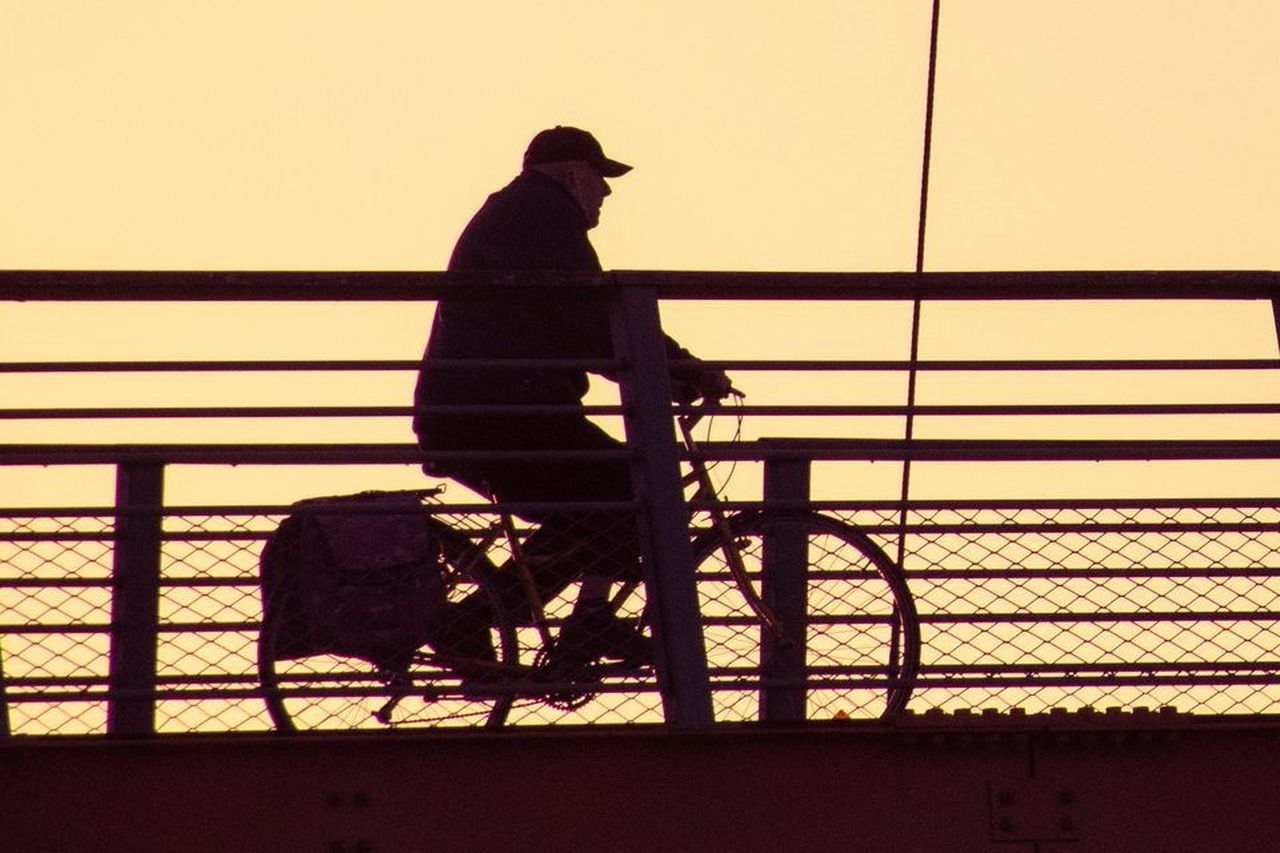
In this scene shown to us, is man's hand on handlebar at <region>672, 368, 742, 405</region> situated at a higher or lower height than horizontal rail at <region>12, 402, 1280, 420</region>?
higher

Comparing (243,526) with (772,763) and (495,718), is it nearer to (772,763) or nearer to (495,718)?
(495,718)

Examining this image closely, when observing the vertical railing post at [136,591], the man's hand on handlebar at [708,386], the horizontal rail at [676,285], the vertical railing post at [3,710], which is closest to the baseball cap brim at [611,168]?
the man's hand on handlebar at [708,386]

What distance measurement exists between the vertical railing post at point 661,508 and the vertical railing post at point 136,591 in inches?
39.8

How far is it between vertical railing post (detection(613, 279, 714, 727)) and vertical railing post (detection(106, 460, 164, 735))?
3.32 ft

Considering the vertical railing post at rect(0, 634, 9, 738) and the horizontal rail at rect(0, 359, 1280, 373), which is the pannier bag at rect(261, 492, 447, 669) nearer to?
the horizontal rail at rect(0, 359, 1280, 373)

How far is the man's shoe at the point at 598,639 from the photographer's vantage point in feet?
23.1

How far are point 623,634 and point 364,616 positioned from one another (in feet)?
2.11

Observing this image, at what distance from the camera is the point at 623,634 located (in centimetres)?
707

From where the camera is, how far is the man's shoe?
705 centimetres

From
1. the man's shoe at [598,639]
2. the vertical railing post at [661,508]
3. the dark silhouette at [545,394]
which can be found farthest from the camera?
the man's shoe at [598,639]

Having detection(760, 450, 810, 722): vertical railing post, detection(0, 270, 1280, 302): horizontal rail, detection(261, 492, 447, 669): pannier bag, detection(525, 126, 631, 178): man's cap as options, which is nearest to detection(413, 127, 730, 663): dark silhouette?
detection(525, 126, 631, 178): man's cap

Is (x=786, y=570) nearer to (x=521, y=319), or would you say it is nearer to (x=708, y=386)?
(x=708, y=386)

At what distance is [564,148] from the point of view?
726 centimetres

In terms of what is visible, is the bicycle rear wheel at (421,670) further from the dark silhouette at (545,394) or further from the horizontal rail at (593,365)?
the horizontal rail at (593,365)
